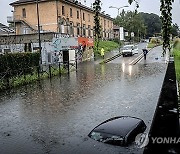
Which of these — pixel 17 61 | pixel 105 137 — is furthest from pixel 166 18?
pixel 17 61

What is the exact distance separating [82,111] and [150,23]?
115265 millimetres

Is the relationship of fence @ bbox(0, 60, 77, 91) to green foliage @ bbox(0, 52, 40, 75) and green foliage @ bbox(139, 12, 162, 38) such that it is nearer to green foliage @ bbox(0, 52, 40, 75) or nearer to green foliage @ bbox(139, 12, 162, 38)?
green foliage @ bbox(0, 52, 40, 75)

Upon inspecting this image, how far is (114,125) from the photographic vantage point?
339 inches

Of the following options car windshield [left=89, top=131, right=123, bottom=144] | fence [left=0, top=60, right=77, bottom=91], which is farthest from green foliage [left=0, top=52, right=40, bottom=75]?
car windshield [left=89, top=131, right=123, bottom=144]

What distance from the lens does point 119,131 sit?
8.06 m

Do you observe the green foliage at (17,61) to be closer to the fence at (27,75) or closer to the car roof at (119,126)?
the fence at (27,75)

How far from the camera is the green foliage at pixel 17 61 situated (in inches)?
810

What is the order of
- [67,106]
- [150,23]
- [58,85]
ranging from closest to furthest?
1. [67,106]
2. [58,85]
3. [150,23]

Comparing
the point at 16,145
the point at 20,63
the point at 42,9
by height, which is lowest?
the point at 16,145

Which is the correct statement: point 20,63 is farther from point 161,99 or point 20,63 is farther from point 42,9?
point 42,9

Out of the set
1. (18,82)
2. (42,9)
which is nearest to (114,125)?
(18,82)

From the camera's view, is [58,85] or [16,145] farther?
[58,85]

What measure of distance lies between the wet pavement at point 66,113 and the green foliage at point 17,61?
3.24 metres

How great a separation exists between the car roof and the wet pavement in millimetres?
486
